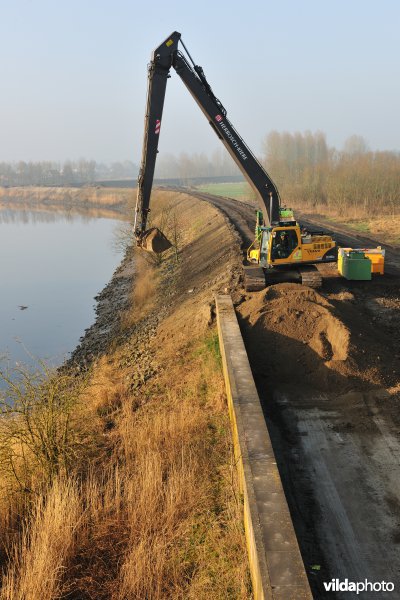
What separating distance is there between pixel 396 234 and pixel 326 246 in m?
15.6

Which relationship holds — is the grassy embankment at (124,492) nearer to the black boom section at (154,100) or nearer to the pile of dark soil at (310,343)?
the pile of dark soil at (310,343)

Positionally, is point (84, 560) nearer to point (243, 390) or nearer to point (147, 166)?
point (243, 390)

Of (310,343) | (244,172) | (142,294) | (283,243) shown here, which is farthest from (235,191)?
(310,343)

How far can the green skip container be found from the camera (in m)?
17.3

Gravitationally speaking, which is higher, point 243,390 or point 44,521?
point 243,390

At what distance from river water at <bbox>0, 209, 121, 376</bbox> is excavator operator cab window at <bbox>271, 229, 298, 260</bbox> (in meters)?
7.59

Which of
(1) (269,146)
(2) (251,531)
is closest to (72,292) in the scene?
(2) (251,531)

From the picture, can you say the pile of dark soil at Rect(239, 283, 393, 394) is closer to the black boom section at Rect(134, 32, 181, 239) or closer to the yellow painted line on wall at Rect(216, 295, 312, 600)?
the yellow painted line on wall at Rect(216, 295, 312, 600)

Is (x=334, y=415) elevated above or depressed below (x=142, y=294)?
above

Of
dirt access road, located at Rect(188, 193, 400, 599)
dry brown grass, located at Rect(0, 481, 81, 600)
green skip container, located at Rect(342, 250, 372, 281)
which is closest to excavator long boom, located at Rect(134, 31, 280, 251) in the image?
green skip container, located at Rect(342, 250, 372, 281)

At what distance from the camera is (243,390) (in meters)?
9.66

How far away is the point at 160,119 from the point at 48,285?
73.4 feet

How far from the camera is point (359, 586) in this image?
236 inches

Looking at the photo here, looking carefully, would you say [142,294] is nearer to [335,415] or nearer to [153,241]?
[153,241]
